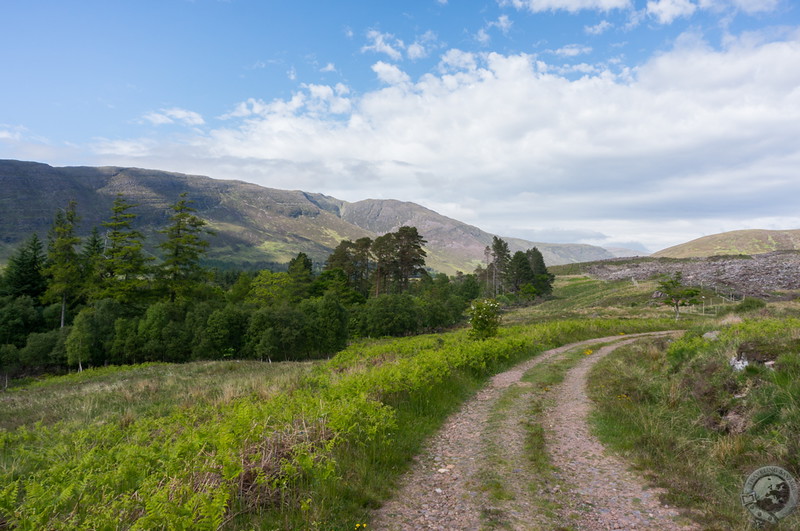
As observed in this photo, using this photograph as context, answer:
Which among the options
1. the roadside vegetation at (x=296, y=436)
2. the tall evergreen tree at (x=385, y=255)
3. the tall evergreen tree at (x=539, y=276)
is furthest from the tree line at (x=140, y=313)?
the tall evergreen tree at (x=539, y=276)

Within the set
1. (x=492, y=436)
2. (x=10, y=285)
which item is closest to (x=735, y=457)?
(x=492, y=436)

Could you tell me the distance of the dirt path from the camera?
5.28m

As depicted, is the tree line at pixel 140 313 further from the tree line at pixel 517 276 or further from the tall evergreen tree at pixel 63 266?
the tree line at pixel 517 276

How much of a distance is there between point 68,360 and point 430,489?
50793 millimetres

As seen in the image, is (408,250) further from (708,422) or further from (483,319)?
(708,422)

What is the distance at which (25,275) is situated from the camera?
179 feet

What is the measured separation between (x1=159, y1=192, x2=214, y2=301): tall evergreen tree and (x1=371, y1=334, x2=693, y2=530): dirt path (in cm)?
4039

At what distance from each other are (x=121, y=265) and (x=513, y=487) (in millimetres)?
49589

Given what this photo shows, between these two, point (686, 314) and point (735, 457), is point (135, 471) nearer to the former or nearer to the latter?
point (735, 457)

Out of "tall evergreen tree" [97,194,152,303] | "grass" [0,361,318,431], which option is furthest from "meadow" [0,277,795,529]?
"tall evergreen tree" [97,194,152,303]

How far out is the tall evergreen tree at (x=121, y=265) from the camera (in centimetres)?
4306

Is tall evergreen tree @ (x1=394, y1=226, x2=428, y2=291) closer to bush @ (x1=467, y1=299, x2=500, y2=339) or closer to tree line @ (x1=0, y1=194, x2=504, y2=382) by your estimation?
tree line @ (x1=0, y1=194, x2=504, y2=382)

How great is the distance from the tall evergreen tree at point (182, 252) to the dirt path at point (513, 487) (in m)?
40.4

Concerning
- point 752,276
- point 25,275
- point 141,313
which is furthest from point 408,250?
point 752,276
